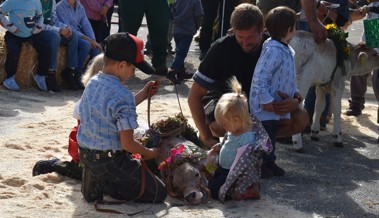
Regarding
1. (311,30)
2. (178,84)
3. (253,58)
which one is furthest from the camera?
(178,84)

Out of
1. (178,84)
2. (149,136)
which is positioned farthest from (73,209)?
(178,84)

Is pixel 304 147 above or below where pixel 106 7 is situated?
below

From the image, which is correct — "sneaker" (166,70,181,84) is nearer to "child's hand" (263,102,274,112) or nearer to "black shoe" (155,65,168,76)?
"black shoe" (155,65,168,76)

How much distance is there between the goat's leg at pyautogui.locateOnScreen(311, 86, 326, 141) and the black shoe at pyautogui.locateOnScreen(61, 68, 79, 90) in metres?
3.29

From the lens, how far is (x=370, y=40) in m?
8.39

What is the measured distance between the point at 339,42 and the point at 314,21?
0.45 meters

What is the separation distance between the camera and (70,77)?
10359mm

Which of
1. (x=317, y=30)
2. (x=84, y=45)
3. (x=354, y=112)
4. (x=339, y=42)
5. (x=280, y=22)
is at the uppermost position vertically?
(x=280, y=22)

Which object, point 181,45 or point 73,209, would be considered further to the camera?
point 181,45

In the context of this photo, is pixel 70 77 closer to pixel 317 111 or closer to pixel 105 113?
pixel 317 111

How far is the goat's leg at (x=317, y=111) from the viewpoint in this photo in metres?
8.30

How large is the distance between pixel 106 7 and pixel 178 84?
1.81 meters

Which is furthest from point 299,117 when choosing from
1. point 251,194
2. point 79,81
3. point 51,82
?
point 79,81

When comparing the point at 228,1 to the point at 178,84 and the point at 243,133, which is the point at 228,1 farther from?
the point at 243,133
